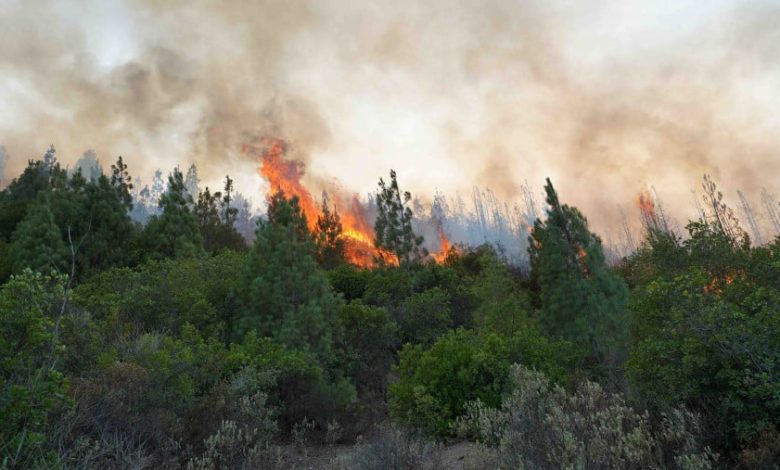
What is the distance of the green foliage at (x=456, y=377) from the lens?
9.95 meters

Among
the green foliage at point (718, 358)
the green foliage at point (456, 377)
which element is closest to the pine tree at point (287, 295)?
the green foliage at point (456, 377)

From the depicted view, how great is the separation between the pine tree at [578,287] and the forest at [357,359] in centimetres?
9

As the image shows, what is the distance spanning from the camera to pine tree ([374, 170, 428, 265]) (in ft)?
94.4

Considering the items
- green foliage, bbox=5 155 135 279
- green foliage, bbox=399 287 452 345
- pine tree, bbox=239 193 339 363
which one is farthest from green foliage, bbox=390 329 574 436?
green foliage, bbox=5 155 135 279

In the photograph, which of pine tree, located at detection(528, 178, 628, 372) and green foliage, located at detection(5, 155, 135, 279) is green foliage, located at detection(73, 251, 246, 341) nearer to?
green foliage, located at detection(5, 155, 135, 279)

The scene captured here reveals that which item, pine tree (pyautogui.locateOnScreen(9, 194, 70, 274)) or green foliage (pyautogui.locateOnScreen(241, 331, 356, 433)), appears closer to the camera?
green foliage (pyautogui.locateOnScreen(241, 331, 356, 433))

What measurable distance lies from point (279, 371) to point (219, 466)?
452 centimetres

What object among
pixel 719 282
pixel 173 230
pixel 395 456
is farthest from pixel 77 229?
pixel 719 282

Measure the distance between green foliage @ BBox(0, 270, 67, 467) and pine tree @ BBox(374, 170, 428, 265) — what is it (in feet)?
76.0

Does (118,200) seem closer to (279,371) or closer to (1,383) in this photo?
(279,371)

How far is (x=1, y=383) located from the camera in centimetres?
529

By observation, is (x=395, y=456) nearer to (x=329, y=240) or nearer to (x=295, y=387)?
(x=295, y=387)

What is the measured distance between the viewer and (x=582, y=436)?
5078mm

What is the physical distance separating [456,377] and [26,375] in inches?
314
